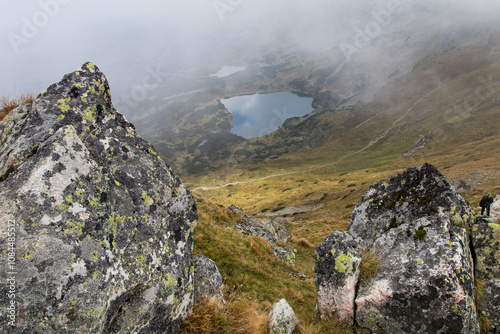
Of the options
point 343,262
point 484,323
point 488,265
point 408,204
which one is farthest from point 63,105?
point 488,265

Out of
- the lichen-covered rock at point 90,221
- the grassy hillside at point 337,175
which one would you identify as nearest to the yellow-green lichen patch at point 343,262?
the grassy hillside at point 337,175

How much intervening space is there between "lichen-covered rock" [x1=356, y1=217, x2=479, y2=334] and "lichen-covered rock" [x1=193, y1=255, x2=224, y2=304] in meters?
4.36

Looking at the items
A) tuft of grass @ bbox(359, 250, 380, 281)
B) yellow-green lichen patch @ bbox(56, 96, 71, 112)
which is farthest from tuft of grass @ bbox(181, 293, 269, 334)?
yellow-green lichen patch @ bbox(56, 96, 71, 112)

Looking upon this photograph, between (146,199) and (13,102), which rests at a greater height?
(13,102)

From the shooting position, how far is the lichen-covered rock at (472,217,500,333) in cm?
696

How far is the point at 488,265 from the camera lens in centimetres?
752

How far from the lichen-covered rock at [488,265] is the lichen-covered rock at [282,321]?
5.51 m

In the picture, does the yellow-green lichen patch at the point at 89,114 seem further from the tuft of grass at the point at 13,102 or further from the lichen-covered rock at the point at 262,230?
the lichen-covered rock at the point at 262,230

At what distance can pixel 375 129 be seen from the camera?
6836 inches

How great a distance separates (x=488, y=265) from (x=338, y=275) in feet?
15.1

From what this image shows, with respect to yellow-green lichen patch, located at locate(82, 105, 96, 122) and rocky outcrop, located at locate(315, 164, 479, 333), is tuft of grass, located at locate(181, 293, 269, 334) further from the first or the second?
yellow-green lichen patch, located at locate(82, 105, 96, 122)

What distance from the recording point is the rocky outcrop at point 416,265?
21.2ft

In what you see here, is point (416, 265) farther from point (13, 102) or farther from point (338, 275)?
point (13, 102)

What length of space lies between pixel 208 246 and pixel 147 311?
929cm
